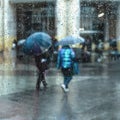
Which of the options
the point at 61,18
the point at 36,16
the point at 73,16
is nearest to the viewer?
the point at 36,16

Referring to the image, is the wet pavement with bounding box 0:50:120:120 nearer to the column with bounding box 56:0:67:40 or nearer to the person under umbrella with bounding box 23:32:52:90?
the person under umbrella with bounding box 23:32:52:90

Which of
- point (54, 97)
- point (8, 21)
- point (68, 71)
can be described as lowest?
point (54, 97)

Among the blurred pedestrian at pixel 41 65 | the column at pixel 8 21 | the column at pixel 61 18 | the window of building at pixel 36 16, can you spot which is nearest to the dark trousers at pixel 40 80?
the blurred pedestrian at pixel 41 65

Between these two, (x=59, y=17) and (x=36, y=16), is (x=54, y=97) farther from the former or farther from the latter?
(x=59, y=17)

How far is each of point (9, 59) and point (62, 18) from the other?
6.72 feet

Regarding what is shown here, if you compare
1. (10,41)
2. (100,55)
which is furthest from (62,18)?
(100,55)

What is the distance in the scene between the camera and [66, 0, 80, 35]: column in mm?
15953

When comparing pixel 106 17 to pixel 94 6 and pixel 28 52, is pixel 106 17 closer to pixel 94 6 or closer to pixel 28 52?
pixel 94 6

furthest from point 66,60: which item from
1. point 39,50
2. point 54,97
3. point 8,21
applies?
point 8,21

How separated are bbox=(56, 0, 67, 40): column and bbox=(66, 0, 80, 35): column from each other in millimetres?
141

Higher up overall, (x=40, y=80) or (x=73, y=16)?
(x=73, y=16)

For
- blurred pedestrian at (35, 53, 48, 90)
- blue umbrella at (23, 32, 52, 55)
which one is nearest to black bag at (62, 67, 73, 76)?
blurred pedestrian at (35, 53, 48, 90)

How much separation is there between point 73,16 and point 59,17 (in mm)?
1151

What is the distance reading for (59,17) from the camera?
58.1 feet
